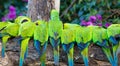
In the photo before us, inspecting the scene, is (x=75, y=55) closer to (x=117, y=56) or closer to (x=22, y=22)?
(x=117, y=56)

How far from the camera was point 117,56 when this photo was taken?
7.16 feet

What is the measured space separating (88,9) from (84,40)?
158cm

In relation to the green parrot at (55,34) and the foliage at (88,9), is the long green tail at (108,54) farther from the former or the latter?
the foliage at (88,9)

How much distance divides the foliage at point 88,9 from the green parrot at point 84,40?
1.30 metres

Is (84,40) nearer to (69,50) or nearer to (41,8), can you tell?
(69,50)

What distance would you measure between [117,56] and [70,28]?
377mm

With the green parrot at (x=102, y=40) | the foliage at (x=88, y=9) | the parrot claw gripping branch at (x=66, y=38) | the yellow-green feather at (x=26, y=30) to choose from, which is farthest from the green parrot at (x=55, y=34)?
the foliage at (x=88, y=9)

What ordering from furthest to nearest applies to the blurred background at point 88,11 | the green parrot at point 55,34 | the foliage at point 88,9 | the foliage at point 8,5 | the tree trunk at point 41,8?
the foliage at point 8,5, the foliage at point 88,9, the blurred background at point 88,11, the tree trunk at point 41,8, the green parrot at point 55,34

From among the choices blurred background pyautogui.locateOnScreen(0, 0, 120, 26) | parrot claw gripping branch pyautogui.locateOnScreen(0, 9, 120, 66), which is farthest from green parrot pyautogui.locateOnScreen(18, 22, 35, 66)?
blurred background pyautogui.locateOnScreen(0, 0, 120, 26)

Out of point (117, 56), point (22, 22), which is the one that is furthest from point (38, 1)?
point (117, 56)

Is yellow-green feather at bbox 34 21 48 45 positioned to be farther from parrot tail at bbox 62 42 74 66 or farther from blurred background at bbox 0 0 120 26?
blurred background at bbox 0 0 120 26

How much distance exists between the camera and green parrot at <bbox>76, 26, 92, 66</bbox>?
6.97ft

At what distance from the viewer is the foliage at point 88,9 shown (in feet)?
11.6

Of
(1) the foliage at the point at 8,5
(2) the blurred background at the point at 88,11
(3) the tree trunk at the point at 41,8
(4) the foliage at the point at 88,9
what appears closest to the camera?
(3) the tree trunk at the point at 41,8
